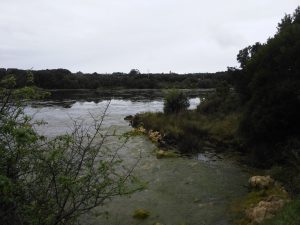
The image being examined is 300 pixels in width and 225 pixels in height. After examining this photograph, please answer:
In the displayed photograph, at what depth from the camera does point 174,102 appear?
32.1 m

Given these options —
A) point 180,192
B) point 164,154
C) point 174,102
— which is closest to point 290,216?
point 180,192

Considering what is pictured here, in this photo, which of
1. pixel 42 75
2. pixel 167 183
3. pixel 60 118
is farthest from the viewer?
pixel 42 75

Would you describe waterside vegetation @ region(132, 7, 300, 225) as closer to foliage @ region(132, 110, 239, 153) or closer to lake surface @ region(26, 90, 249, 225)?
foliage @ region(132, 110, 239, 153)

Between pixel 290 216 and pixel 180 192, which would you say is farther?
pixel 180 192

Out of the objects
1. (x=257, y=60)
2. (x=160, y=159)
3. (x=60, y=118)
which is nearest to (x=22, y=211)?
(x=160, y=159)

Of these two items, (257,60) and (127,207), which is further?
(257,60)

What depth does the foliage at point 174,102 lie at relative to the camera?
3170 cm

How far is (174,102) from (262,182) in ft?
61.8

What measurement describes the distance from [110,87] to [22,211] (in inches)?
3122

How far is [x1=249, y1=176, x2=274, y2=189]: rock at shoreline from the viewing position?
44.0ft

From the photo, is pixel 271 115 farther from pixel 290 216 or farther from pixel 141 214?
pixel 290 216

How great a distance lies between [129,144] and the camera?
22.1m

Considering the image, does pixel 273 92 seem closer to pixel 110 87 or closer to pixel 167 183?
pixel 167 183

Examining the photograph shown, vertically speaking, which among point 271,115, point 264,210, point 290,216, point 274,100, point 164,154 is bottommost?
point 164,154
